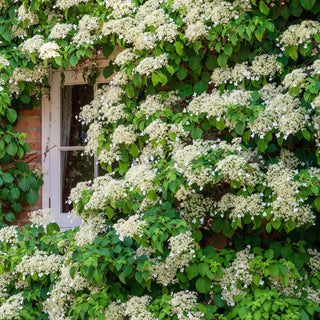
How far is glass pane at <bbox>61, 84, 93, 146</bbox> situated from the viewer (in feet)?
16.2

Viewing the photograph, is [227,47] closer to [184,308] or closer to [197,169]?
[197,169]

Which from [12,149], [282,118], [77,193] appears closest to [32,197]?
[12,149]

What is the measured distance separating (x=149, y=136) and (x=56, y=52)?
93 cm

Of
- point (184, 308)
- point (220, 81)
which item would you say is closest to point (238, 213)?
point (184, 308)

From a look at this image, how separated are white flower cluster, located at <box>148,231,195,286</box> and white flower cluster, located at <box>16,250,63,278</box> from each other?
77cm

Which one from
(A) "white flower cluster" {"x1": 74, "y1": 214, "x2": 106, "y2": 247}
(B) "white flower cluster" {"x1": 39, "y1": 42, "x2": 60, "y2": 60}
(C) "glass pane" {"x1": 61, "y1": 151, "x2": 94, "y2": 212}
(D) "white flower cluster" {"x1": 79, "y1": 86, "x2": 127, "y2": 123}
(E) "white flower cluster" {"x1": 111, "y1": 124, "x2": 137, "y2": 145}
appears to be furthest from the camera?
(C) "glass pane" {"x1": 61, "y1": 151, "x2": 94, "y2": 212}

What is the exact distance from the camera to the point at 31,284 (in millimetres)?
4438

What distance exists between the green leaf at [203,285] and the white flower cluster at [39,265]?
3.44ft

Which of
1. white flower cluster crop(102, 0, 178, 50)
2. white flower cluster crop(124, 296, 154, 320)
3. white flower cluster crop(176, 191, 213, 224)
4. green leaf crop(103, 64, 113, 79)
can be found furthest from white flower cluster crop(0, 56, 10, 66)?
white flower cluster crop(124, 296, 154, 320)

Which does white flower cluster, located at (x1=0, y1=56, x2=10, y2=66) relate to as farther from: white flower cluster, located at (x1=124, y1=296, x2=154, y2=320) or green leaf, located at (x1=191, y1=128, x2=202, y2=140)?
white flower cluster, located at (x1=124, y1=296, x2=154, y2=320)

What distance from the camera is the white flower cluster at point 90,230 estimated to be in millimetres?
3963

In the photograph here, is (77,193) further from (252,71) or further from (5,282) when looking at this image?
(252,71)

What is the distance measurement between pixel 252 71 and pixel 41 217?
183 centimetres

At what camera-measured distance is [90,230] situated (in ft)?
13.4
